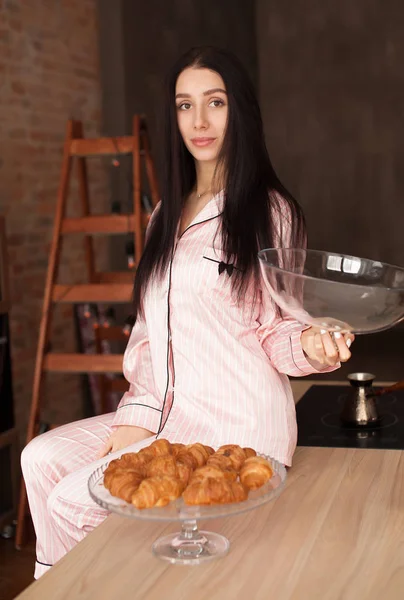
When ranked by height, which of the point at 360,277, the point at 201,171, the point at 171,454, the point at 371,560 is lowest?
the point at 371,560

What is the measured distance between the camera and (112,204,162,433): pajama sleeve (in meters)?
2.12

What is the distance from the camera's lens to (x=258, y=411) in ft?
6.40

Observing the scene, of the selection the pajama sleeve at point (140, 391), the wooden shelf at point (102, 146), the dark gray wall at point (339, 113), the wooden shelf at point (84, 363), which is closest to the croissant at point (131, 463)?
the pajama sleeve at point (140, 391)

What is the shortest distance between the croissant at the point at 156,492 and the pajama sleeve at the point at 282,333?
66 centimetres

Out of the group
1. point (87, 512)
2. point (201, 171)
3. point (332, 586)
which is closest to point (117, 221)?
point (201, 171)

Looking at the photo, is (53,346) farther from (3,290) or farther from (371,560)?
(371,560)

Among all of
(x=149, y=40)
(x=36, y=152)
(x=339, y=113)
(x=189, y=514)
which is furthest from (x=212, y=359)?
(x=339, y=113)

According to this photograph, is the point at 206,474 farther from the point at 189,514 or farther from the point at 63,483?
the point at 63,483

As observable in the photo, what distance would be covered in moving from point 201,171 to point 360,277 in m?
0.80

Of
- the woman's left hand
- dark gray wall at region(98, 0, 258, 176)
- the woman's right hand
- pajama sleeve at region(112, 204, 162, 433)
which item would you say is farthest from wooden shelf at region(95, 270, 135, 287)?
the woman's left hand

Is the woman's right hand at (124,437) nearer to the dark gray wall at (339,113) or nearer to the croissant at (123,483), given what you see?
the croissant at (123,483)

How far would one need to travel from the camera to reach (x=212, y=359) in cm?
201

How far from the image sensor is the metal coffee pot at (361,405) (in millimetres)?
2344

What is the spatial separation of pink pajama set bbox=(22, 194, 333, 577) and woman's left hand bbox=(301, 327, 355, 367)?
0.24ft
